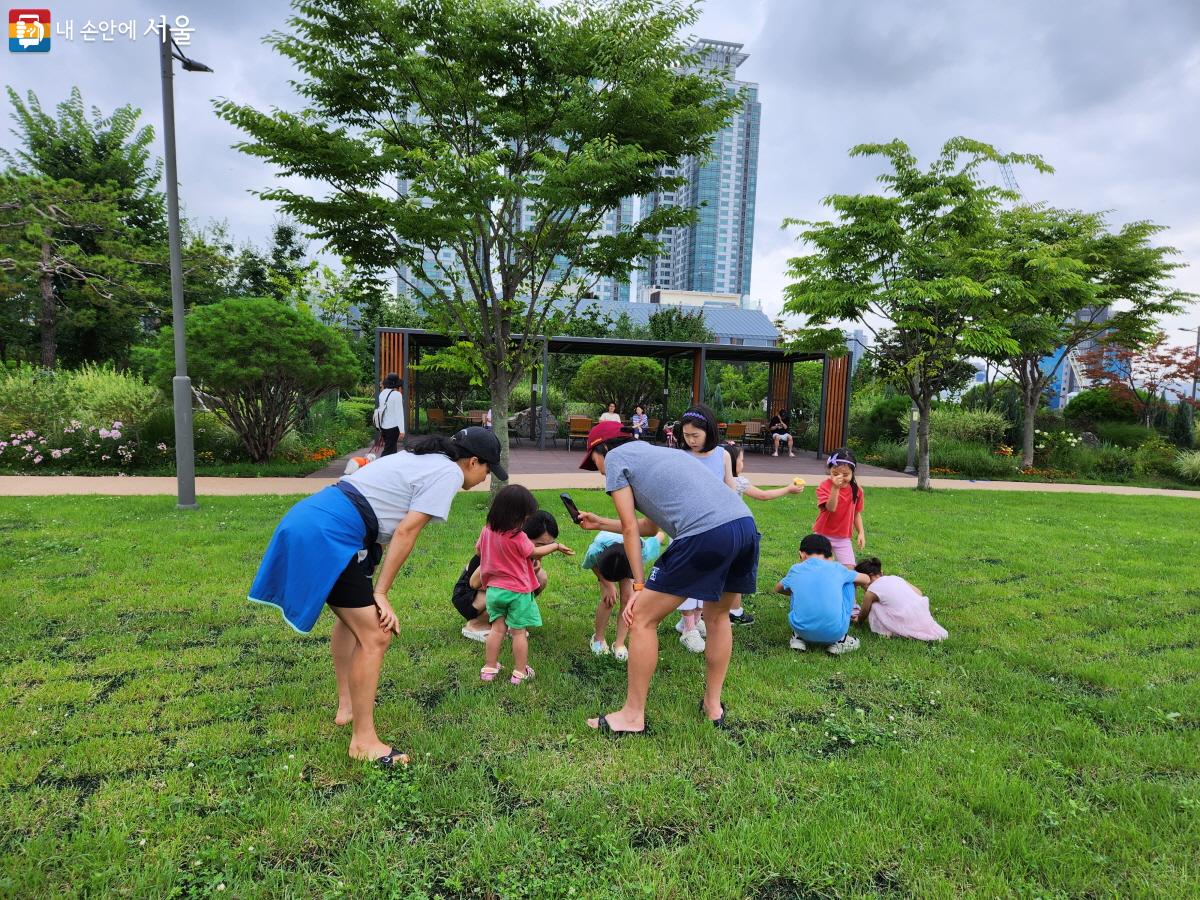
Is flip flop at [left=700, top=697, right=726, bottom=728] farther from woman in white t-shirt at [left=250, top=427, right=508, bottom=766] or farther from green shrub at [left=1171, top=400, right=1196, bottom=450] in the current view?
green shrub at [left=1171, top=400, right=1196, bottom=450]

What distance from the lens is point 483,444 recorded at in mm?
2826

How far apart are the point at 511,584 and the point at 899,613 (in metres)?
2.66

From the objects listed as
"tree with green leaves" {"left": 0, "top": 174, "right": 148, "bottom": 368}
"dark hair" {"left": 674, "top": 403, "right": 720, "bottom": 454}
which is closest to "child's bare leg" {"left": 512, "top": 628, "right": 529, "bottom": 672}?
"dark hair" {"left": 674, "top": 403, "right": 720, "bottom": 454}

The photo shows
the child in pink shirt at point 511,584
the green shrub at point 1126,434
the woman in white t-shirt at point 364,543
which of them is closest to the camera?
the woman in white t-shirt at point 364,543

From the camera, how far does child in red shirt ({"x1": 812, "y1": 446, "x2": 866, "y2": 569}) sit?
459cm

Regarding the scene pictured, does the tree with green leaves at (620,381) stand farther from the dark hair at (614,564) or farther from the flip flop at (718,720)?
the flip flop at (718,720)

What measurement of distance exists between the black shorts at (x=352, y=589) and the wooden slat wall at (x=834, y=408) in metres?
18.2

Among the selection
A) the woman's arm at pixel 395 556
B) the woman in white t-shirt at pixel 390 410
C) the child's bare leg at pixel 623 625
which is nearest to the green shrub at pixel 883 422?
the woman in white t-shirt at pixel 390 410

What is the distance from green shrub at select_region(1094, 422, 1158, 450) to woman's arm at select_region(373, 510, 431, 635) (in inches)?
801

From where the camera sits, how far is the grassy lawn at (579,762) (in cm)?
214

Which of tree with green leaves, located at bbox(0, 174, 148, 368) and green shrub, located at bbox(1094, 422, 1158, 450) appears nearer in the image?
tree with green leaves, located at bbox(0, 174, 148, 368)

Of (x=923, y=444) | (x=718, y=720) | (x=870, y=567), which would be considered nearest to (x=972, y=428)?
(x=923, y=444)

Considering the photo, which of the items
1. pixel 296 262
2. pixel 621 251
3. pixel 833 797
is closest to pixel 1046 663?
pixel 833 797

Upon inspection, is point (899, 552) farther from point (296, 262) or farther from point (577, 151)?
point (296, 262)
